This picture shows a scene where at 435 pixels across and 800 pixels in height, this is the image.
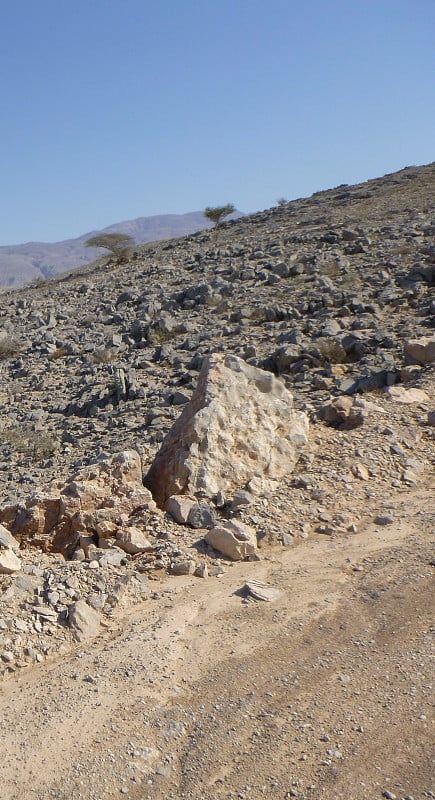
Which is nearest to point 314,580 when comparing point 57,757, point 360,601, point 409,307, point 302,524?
point 360,601

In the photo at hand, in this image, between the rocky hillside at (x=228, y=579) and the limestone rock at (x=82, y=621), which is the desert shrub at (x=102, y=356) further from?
the limestone rock at (x=82, y=621)

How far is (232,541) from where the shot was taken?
4.28 m

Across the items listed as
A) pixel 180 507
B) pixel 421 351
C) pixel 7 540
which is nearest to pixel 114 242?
pixel 421 351

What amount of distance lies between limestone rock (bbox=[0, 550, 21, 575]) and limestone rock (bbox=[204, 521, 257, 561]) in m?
1.14

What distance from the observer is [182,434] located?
16.7ft

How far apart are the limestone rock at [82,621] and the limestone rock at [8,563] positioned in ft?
1.57

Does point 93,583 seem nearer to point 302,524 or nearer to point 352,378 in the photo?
point 302,524

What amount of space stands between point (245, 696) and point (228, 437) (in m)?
2.24

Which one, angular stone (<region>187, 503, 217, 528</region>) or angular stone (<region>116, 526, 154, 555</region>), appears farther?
angular stone (<region>187, 503, 217, 528</region>)

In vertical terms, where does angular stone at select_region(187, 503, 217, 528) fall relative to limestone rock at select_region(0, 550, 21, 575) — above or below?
below

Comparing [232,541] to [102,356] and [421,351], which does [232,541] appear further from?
[102,356]

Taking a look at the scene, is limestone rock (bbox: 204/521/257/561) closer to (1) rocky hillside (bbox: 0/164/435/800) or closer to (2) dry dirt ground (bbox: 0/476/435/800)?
(1) rocky hillside (bbox: 0/164/435/800)

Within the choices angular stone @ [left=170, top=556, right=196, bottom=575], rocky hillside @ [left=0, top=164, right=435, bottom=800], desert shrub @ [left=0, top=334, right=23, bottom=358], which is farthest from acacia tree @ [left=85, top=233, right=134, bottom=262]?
angular stone @ [left=170, top=556, right=196, bottom=575]

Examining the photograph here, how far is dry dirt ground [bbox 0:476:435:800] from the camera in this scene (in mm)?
2645
